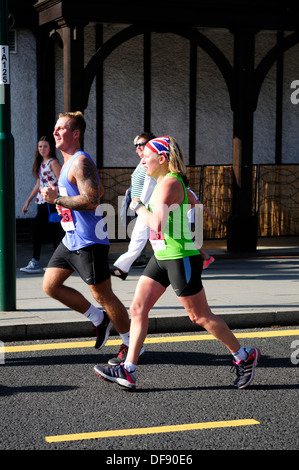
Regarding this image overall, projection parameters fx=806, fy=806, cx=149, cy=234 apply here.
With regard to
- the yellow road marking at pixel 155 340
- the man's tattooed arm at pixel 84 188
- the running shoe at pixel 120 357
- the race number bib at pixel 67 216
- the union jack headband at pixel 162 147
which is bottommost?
the yellow road marking at pixel 155 340

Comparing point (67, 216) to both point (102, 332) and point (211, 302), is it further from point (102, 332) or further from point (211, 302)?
point (211, 302)

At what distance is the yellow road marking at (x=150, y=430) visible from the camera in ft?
14.6

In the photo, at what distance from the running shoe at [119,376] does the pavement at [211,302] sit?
1413 millimetres

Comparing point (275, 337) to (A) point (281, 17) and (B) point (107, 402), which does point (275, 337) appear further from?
(A) point (281, 17)

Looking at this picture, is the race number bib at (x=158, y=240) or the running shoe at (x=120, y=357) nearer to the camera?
the race number bib at (x=158, y=240)

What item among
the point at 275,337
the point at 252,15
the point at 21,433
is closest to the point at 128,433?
the point at 21,433

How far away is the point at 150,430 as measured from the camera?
15.0 feet

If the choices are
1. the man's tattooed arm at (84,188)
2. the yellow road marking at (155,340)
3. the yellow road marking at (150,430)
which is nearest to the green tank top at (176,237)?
the man's tattooed arm at (84,188)

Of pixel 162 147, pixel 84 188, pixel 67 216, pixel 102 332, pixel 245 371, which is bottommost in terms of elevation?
pixel 245 371

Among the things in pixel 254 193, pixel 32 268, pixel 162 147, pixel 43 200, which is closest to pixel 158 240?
pixel 162 147

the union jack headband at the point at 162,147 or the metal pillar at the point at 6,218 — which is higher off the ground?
the union jack headband at the point at 162,147

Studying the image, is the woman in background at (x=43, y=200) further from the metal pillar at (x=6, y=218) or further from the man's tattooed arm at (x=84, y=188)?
the man's tattooed arm at (x=84, y=188)

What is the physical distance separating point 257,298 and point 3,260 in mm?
2583

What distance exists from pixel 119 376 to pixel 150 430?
0.88m
